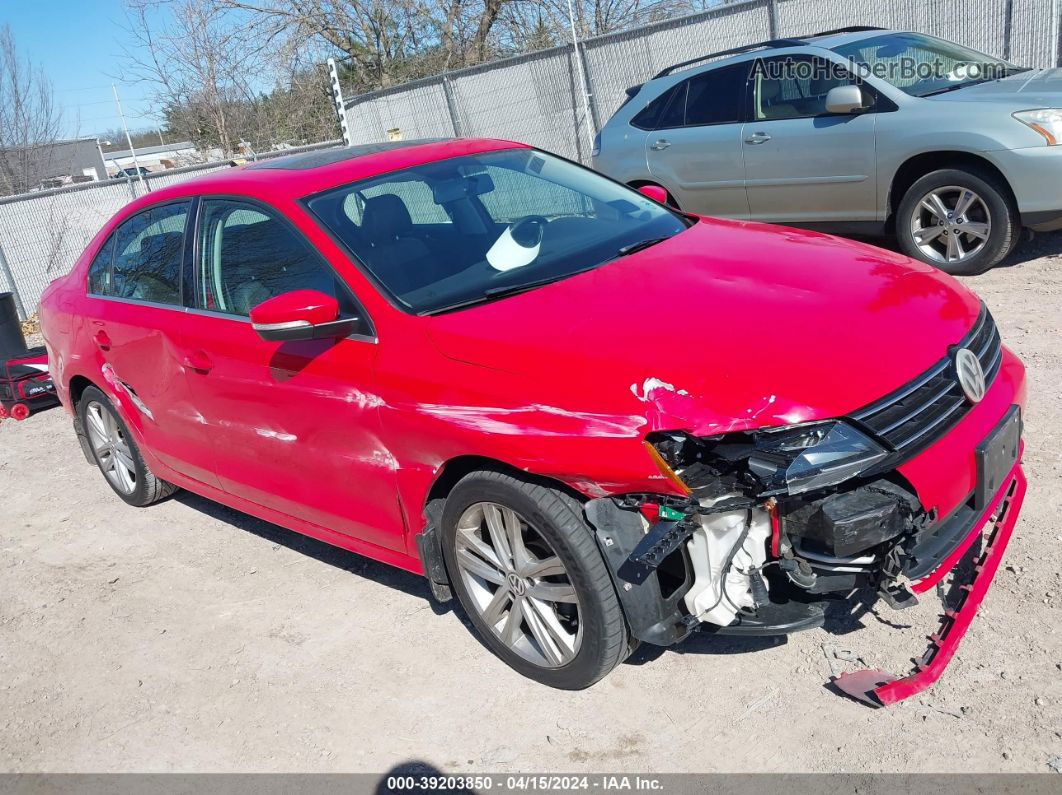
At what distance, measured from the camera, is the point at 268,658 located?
3744 mm

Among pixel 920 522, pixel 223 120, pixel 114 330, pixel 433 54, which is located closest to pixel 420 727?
pixel 920 522

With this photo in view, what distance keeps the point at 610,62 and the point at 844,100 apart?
694 centimetres

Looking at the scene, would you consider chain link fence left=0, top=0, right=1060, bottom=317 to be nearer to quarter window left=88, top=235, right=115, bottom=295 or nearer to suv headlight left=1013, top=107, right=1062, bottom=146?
suv headlight left=1013, top=107, right=1062, bottom=146

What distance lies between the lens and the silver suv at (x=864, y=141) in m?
6.46

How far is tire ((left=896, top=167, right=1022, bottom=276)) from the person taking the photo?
6.51 meters

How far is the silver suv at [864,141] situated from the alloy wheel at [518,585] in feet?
16.5

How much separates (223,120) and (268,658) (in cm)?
2308

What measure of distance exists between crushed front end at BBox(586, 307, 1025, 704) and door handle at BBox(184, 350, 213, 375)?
2.04 m

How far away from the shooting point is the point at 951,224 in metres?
6.80

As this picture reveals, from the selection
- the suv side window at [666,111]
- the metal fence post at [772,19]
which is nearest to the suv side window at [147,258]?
the suv side window at [666,111]

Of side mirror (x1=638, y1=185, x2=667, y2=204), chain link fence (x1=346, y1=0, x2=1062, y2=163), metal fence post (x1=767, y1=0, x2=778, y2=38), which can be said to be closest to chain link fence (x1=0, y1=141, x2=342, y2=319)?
chain link fence (x1=346, y1=0, x2=1062, y2=163)

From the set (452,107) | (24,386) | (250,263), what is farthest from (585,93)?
(250,263)

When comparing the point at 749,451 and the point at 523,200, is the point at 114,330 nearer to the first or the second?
the point at 523,200

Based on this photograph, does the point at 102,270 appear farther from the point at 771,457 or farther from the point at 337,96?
the point at 337,96
